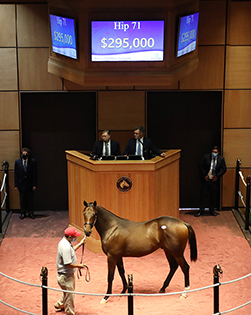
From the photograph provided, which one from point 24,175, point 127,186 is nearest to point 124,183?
point 127,186

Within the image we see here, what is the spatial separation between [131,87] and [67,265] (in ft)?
17.7

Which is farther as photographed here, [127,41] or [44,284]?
[127,41]

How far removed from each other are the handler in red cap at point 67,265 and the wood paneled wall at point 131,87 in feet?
15.8

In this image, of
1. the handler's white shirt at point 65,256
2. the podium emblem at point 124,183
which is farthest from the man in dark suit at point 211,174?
the handler's white shirt at point 65,256

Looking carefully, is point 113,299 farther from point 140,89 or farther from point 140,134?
point 140,89

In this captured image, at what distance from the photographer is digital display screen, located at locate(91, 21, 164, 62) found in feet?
28.5

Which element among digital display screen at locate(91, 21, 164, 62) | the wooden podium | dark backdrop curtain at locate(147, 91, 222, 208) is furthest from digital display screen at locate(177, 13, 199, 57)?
the wooden podium

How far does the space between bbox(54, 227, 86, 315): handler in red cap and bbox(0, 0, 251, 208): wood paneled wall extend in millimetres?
4819

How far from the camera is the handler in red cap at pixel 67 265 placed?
616cm

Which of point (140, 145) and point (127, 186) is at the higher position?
point (140, 145)

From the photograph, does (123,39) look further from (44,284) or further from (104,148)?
(44,284)

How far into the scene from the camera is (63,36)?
30.0 ft

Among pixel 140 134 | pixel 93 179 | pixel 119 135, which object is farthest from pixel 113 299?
pixel 119 135

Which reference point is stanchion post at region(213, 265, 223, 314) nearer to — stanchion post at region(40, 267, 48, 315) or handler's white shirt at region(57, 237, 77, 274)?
handler's white shirt at region(57, 237, 77, 274)
